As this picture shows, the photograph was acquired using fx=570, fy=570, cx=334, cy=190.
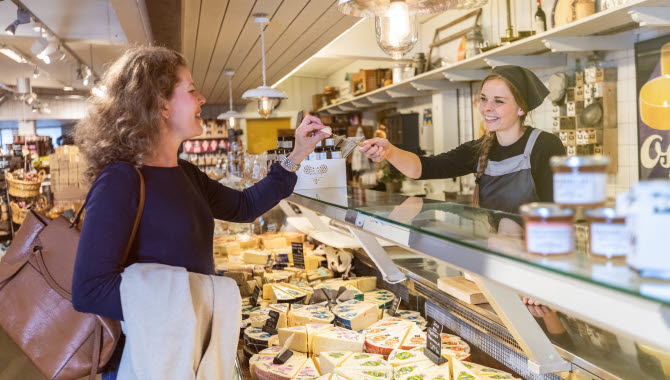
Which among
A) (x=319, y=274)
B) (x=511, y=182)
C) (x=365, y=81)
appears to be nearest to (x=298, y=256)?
(x=319, y=274)

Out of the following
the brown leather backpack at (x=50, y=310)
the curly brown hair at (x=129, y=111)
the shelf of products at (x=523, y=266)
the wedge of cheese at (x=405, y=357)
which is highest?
the curly brown hair at (x=129, y=111)

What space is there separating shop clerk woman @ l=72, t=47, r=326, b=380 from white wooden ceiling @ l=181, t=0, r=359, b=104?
2.92 m

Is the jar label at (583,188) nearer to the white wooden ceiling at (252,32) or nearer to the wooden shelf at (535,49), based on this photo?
the wooden shelf at (535,49)

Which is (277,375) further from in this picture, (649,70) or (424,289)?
(649,70)

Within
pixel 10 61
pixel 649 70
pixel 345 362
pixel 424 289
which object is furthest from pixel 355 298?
pixel 10 61

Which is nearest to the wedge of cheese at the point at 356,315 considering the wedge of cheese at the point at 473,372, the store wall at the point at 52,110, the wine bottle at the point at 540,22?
the wedge of cheese at the point at 473,372

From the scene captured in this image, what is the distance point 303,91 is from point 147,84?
1367cm

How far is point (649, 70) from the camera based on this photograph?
168 inches

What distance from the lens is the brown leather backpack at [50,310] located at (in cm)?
168

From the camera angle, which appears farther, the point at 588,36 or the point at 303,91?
the point at 303,91

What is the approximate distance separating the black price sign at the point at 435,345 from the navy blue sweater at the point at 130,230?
0.91 meters

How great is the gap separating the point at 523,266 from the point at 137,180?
3.39 ft

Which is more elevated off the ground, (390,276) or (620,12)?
(620,12)

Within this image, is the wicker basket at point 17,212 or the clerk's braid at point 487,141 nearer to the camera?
the clerk's braid at point 487,141
